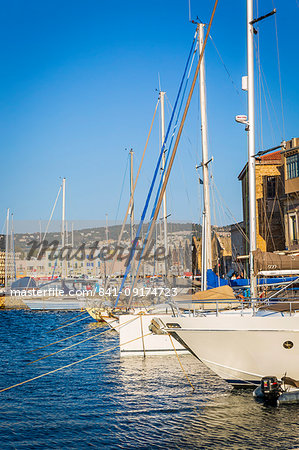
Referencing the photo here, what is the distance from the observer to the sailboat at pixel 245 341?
14.1 meters

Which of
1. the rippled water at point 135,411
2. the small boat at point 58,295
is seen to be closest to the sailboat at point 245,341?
the rippled water at point 135,411

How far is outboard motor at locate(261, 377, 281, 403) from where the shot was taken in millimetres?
13828

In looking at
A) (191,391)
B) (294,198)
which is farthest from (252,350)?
(294,198)

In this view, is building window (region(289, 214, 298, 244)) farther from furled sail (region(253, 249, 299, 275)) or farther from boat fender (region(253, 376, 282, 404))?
boat fender (region(253, 376, 282, 404))

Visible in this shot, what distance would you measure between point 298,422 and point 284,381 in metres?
1.58

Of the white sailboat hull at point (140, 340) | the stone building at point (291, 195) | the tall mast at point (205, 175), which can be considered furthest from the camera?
the stone building at point (291, 195)

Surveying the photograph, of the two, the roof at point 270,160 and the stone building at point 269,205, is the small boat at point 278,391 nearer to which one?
the stone building at point 269,205

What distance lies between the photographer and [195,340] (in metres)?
14.9

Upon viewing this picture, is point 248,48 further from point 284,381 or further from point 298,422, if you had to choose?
point 298,422

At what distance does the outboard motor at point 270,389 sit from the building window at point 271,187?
3592cm

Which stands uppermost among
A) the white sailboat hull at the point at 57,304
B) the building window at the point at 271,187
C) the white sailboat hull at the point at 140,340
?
the building window at the point at 271,187

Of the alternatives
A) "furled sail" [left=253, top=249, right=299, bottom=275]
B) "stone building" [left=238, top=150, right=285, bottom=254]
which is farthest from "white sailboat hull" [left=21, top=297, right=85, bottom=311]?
"furled sail" [left=253, top=249, right=299, bottom=275]

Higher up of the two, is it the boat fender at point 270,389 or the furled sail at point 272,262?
the furled sail at point 272,262

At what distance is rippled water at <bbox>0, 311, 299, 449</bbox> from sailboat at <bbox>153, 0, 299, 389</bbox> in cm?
86
